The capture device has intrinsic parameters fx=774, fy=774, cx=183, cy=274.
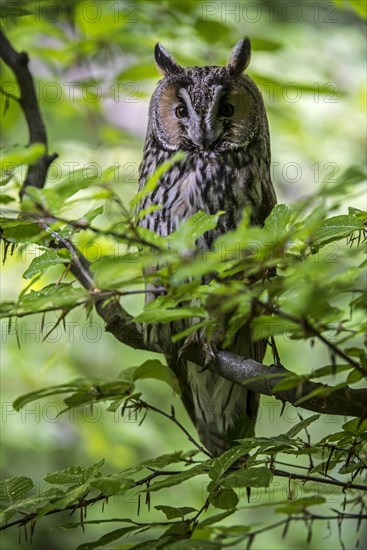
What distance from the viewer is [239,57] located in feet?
7.92

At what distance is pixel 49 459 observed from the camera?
4062 millimetres

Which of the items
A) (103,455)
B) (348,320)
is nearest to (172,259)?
(348,320)

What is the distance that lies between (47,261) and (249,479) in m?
0.52

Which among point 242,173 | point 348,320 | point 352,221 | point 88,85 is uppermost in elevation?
point 88,85

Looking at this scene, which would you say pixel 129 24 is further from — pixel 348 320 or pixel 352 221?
pixel 348 320

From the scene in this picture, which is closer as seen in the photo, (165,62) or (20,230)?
(20,230)

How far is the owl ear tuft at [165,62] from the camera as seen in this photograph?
2463mm

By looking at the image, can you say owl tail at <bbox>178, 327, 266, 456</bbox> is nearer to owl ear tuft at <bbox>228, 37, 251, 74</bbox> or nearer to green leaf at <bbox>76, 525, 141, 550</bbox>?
owl ear tuft at <bbox>228, 37, 251, 74</bbox>

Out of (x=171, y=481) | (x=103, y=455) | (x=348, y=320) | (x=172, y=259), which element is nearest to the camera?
(x=172, y=259)

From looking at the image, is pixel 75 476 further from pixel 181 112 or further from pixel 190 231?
pixel 181 112

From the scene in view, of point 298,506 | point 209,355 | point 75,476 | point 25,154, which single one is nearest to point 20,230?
point 25,154

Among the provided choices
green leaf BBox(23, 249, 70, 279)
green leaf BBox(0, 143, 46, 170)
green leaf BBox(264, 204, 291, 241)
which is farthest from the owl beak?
green leaf BBox(0, 143, 46, 170)

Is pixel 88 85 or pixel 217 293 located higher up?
pixel 88 85

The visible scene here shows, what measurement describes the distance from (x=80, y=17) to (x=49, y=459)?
2387 millimetres
